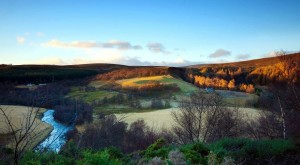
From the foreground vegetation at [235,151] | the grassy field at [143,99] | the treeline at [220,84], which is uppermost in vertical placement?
the foreground vegetation at [235,151]

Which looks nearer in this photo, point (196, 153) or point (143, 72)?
point (196, 153)

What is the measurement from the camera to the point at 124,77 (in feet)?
484

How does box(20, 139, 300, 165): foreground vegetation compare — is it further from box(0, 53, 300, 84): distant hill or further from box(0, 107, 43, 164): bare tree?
box(0, 53, 300, 84): distant hill

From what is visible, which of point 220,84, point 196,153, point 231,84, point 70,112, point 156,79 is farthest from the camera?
point 156,79

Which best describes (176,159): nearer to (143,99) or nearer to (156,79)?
(143,99)

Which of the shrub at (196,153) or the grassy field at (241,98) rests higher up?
the shrub at (196,153)

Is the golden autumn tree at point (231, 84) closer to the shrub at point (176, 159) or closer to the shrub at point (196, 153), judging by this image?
the shrub at point (196, 153)

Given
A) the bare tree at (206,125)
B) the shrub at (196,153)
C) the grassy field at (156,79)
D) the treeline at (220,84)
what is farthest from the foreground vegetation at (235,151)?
the grassy field at (156,79)

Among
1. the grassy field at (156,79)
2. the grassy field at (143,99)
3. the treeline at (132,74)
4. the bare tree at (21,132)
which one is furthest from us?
the treeline at (132,74)

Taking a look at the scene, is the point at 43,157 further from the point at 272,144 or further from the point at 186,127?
the point at 186,127

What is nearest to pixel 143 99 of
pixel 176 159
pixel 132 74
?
pixel 132 74

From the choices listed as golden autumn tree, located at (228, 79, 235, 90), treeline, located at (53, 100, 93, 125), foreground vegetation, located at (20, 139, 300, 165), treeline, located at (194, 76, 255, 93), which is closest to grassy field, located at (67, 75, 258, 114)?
treeline, located at (194, 76, 255, 93)

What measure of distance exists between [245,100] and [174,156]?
79.0 meters

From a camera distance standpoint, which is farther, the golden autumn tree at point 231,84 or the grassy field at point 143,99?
the golden autumn tree at point 231,84
